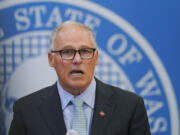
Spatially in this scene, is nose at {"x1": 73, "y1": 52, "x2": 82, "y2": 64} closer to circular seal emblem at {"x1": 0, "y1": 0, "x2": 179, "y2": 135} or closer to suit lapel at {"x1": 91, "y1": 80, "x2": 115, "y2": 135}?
suit lapel at {"x1": 91, "y1": 80, "x2": 115, "y2": 135}

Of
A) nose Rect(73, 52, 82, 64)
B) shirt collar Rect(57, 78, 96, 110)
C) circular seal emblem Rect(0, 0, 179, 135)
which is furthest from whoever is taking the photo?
circular seal emblem Rect(0, 0, 179, 135)

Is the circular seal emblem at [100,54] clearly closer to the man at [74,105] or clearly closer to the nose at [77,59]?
the man at [74,105]

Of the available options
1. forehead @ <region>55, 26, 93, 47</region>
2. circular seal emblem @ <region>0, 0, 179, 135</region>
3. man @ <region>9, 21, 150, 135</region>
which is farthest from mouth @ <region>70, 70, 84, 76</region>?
circular seal emblem @ <region>0, 0, 179, 135</region>

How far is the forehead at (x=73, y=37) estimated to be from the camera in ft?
3.89

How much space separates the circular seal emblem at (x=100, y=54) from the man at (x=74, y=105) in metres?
0.37

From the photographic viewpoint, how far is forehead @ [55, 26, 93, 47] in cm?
119

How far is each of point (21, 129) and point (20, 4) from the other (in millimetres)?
735

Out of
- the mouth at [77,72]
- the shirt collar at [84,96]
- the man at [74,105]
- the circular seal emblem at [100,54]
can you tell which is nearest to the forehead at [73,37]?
the man at [74,105]

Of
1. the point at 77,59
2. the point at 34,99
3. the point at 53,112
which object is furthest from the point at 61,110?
the point at 77,59

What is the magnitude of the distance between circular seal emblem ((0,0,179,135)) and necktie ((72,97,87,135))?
446mm

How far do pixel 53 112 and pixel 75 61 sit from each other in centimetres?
25

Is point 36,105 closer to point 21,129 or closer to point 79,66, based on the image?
point 21,129

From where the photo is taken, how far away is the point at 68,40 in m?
1.19

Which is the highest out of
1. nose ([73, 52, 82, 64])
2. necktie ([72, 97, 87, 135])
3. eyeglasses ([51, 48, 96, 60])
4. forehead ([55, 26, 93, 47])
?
forehead ([55, 26, 93, 47])
